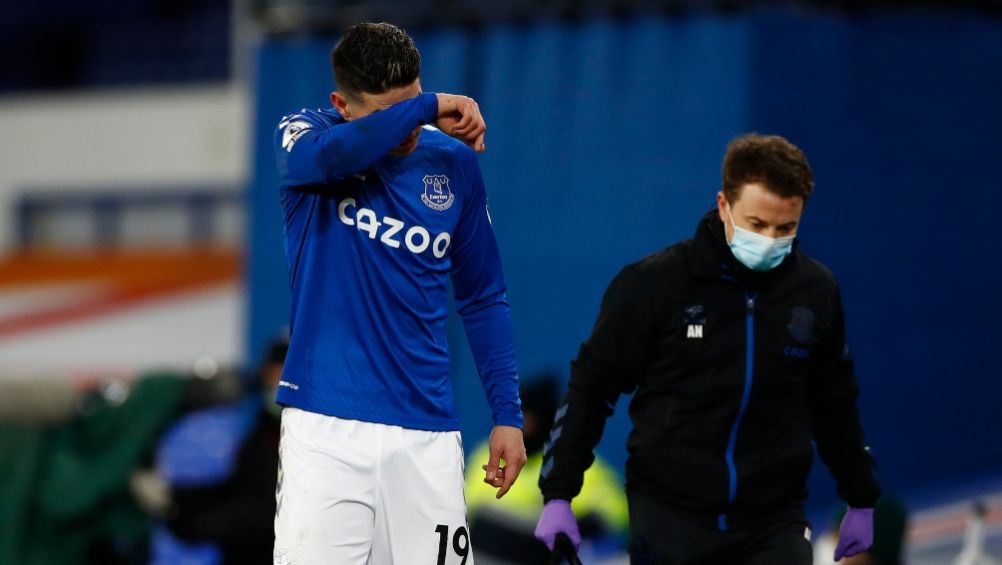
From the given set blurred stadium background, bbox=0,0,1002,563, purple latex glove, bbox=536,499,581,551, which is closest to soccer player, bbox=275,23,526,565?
purple latex glove, bbox=536,499,581,551

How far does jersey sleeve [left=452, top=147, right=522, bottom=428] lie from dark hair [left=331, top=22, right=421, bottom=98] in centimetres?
36

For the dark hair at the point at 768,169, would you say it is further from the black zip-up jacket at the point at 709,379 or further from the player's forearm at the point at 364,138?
the player's forearm at the point at 364,138

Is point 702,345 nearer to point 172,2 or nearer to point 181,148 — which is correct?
point 181,148

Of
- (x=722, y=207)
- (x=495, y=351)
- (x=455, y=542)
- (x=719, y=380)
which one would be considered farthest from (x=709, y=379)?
(x=455, y=542)

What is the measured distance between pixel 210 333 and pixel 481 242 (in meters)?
20.4

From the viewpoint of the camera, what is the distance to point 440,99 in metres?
3.92

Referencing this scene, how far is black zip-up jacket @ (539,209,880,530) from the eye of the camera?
180 inches

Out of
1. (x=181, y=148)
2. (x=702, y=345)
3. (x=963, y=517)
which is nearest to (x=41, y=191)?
(x=181, y=148)

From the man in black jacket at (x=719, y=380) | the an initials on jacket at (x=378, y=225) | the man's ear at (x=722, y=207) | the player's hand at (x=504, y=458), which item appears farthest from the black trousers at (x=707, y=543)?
the an initials on jacket at (x=378, y=225)

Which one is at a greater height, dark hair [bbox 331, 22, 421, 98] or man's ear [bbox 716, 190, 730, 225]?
dark hair [bbox 331, 22, 421, 98]

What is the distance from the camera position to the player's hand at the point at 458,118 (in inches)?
154

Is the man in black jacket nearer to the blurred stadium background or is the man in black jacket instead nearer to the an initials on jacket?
the an initials on jacket

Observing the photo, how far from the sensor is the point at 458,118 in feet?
12.9

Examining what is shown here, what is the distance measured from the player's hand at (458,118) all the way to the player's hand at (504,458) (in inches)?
30.6
